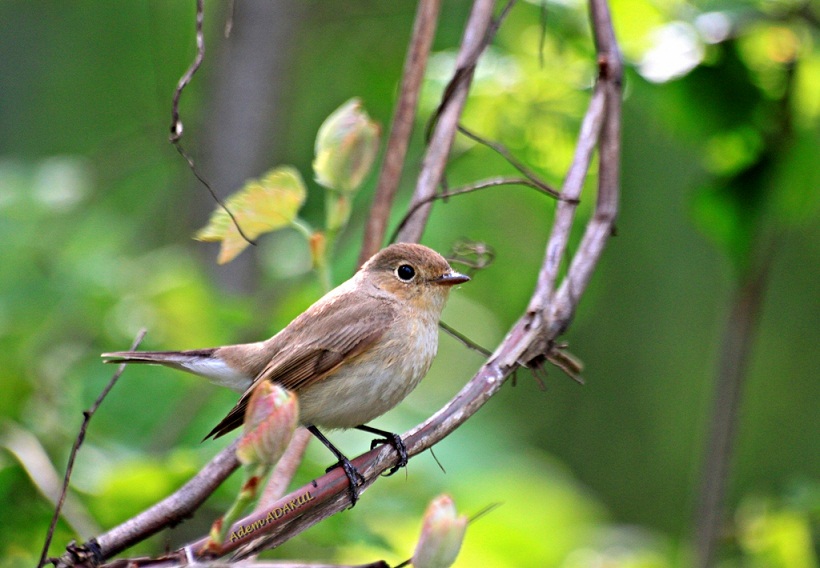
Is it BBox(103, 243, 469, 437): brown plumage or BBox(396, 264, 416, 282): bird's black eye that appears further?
BBox(396, 264, 416, 282): bird's black eye

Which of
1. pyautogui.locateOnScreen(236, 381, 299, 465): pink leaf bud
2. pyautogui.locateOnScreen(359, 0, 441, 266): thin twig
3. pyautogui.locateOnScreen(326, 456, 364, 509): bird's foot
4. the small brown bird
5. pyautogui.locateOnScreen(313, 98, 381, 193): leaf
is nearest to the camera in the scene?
pyautogui.locateOnScreen(236, 381, 299, 465): pink leaf bud

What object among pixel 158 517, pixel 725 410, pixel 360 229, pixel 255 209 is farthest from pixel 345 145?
pixel 725 410

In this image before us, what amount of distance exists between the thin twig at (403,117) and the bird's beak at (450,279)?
14.9 inches

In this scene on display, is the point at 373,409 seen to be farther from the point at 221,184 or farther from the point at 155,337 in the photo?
the point at 221,184

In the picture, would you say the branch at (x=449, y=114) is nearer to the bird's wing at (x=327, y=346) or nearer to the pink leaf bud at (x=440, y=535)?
the bird's wing at (x=327, y=346)

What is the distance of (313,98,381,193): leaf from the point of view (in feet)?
6.23

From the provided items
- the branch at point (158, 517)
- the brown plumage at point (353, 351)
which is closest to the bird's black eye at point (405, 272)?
the brown plumage at point (353, 351)

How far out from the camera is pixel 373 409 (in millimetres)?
2219

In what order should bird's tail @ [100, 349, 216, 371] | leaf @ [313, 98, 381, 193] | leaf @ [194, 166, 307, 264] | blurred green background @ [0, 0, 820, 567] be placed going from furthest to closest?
blurred green background @ [0, 0, 820, 567] → bird's tail @ [100, 349, 216, 371] → leaf @ [313, 98, 381, 193] → leaf @ [194, 166, 307, 264]

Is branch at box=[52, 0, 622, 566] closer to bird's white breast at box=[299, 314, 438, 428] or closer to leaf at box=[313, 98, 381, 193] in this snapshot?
leaf at box=[313, 98, 381, 193]

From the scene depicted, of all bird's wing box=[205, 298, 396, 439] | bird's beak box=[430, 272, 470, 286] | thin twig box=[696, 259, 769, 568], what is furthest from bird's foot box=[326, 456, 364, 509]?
thin twig box=[696, 259, 769, 568]

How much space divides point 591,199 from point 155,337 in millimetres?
1407

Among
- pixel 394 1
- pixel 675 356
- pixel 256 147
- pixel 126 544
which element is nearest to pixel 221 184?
pixel 256 147

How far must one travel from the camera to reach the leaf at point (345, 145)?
1.90 metres
